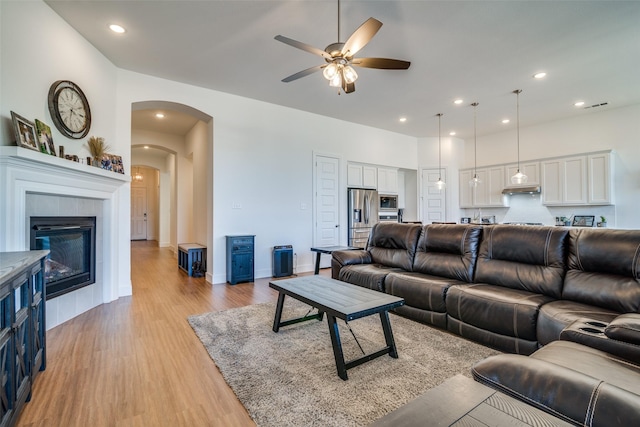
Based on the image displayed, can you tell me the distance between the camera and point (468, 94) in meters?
4.93

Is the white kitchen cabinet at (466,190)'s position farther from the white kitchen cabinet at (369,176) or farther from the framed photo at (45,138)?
the framed photo at (45,138)

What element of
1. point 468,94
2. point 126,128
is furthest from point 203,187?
→ point 468,94

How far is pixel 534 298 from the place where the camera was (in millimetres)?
2322

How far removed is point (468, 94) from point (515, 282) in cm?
357

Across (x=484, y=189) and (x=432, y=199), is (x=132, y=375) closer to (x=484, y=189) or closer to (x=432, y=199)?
(x=432, y=199)

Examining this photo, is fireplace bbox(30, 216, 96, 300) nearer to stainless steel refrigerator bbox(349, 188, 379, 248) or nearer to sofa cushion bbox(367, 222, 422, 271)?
sofa cushion bbox(367, 222, 422, 271)

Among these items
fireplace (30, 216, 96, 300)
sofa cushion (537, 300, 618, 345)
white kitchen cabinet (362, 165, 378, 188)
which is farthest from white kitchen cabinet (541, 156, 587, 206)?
fireplace (30, 216, 96, 300)

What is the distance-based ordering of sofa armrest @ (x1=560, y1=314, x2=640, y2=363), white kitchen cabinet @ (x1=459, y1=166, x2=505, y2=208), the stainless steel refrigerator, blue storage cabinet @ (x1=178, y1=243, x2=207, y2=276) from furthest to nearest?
white kitchen cabinet @ (x1=459, y1=166, x2=505, y2=208)
the stainless steel refrigerator
blue storage cabinet @ (x1=178, y1=243, x2=207, y2=276)
sofa armrest @ (x1=560, y1=314, x2=640, y2=363)

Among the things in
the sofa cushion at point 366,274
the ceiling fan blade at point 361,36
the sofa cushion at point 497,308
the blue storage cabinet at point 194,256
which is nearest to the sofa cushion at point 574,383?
the sofa cushion at point 497,308

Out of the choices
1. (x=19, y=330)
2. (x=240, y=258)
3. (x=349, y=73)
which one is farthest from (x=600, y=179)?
(x=19, y=330)

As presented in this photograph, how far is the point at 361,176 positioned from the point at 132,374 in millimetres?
5577

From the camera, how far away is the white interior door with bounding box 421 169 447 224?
301 inches

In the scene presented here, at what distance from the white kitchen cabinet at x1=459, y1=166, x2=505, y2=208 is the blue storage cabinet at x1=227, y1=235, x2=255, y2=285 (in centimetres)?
572

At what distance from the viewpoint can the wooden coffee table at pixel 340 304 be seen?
1.98 meters
